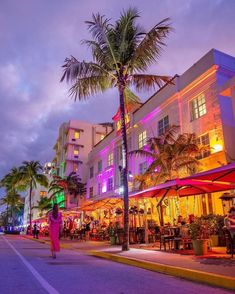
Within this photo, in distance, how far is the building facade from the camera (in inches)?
792

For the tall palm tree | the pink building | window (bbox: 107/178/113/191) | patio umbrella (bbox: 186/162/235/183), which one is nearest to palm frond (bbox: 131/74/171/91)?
patio umbrella (bbox: 186/162/235/183)

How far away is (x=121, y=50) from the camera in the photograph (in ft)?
53.8

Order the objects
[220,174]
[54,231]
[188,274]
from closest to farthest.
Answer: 1. [188,274]
2. [220,174]
3. [54,231]

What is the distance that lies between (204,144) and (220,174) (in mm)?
9682

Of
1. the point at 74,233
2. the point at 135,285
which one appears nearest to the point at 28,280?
the point at 135,285

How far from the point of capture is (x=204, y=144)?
2152cm

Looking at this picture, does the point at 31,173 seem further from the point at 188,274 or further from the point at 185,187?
the point at 188,274

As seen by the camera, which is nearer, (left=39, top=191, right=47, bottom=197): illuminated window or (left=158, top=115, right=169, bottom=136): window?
(left=158, top=115, right=169, bottom=136): window

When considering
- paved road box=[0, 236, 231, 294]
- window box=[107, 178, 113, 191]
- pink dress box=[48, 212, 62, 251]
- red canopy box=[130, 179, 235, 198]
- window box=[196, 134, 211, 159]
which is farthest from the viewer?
window box=[107, 178, 113, 191]

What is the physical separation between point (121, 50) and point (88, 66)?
1.76 meters

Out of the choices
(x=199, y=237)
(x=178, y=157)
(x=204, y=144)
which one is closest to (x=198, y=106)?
(x=204, y=144)

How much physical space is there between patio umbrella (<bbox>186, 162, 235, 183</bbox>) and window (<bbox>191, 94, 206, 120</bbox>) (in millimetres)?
9981

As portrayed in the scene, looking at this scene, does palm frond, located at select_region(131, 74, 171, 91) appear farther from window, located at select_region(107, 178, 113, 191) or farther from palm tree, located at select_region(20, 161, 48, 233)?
palm tree, located at select_region(20, 161, 48, 233)

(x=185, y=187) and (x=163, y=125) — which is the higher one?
(x=163, y=125)
